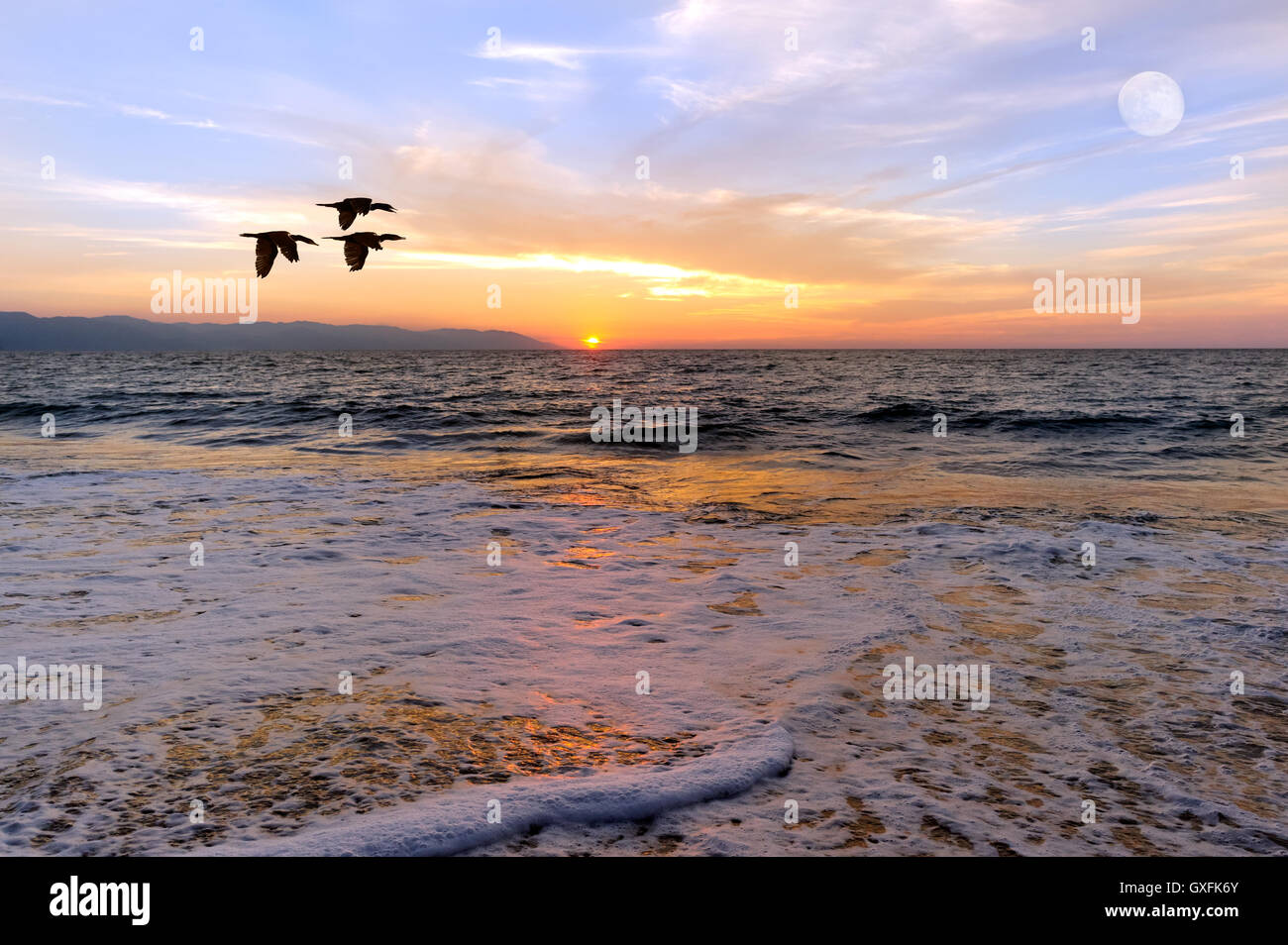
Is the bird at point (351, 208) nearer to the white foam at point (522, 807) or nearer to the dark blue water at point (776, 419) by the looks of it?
the white foam at point (522, 807)

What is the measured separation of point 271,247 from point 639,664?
4573mm

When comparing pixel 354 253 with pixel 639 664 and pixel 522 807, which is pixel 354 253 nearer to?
pixel 639 664

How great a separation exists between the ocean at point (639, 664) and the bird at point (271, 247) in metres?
3.06

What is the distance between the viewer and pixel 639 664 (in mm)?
6070

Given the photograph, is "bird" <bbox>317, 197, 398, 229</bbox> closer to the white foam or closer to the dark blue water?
the white foam

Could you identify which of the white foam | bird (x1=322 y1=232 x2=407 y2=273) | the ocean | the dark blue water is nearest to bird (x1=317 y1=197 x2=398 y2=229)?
bird (x1=322 y1=232 x2=407 y2=273)

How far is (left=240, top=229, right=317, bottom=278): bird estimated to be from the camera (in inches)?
239

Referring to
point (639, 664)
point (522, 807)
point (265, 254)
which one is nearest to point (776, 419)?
point (639, 664)

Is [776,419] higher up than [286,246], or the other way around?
[286,246]

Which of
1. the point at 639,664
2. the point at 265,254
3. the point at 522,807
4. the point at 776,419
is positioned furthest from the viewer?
the point at 776,419

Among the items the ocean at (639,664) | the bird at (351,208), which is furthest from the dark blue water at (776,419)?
the bird at (351,208)

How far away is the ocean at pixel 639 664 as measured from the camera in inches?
154
